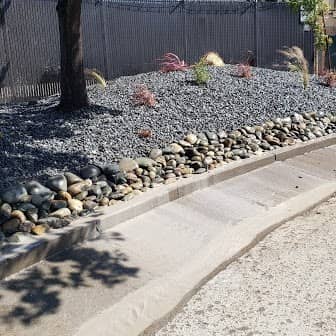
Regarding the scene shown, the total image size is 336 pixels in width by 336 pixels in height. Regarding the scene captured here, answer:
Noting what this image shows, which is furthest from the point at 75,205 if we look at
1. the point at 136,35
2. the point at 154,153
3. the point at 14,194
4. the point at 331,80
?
the point at 136,35

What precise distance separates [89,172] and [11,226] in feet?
4.19

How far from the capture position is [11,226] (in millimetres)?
4695

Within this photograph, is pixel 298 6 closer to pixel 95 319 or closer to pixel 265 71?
pixel 265 71

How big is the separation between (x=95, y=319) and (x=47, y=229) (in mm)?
1164

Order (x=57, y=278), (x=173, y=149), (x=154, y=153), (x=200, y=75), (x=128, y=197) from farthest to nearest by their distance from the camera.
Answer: (x=200, y=75) < (x=173, y=149) < (x=154, y=153) < (x=128, y=197) < (x=57, y=278)

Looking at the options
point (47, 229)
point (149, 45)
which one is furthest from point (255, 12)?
point (47, 229)

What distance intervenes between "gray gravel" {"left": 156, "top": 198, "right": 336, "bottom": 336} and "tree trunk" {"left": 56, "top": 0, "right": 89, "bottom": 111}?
363 cm

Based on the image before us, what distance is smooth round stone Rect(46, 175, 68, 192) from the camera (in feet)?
17.5

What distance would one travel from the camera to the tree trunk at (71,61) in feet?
A: 25.6

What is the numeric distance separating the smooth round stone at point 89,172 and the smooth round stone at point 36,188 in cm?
59

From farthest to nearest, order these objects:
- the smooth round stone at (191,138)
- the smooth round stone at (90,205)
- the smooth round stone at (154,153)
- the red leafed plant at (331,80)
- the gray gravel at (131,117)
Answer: the red leafed plant at (331,80) < the smooth round stone at (191,138) < the smooth round stone at (154,153) < the gray gravel at (131,117) < the smooth round stone at (90,205)

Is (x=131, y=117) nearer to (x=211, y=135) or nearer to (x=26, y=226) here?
(x=211, y=135)

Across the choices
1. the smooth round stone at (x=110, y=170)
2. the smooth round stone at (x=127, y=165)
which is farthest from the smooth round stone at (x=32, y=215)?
the smooth round stone at (x=127, y=165)

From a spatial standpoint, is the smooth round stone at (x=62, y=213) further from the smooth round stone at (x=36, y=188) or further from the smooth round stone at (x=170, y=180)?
the smooth round stone at (x=170, y=180)
